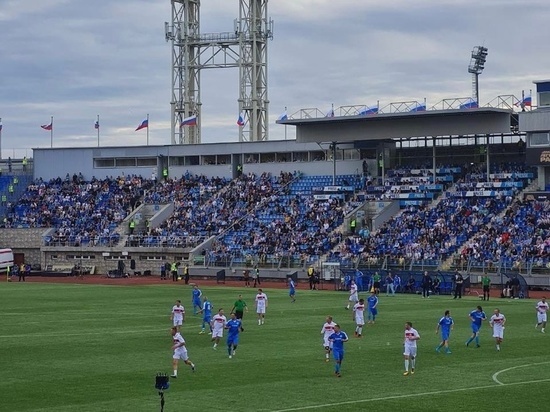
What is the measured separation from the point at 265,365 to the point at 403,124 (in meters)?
56.9

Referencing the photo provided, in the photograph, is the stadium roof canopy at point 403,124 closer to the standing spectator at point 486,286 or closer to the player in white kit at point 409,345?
the standing spectator at point 486,286

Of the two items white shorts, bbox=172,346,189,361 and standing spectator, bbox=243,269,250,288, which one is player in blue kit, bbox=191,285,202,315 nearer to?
white shorts, bbox=172,346,189,361

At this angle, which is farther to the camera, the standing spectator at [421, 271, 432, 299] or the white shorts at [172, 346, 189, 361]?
the standing spectator at [421, 271, 432, 299]

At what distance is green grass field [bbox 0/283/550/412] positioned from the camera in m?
28.9

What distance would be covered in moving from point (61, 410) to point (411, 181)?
215ft

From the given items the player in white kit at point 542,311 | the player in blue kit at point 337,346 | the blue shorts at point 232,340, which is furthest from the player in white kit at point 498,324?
the blue shorts at point 232,340

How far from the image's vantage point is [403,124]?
9038cm

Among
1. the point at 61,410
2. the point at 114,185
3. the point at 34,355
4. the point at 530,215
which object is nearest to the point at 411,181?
the point at 530,215

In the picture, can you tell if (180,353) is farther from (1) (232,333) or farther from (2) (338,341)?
(2) (338,341)

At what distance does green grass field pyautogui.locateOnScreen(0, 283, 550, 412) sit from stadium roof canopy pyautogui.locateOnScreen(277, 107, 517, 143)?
31.3 meters

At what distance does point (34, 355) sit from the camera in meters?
38.3

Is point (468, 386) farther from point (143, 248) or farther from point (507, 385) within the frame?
point (143, 248)

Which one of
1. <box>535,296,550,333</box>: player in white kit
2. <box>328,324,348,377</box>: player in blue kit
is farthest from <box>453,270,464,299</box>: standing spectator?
<box>328,324,348,377</box>: player in blue kit

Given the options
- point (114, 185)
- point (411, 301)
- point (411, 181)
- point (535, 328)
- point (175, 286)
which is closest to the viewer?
point (535, 328)
